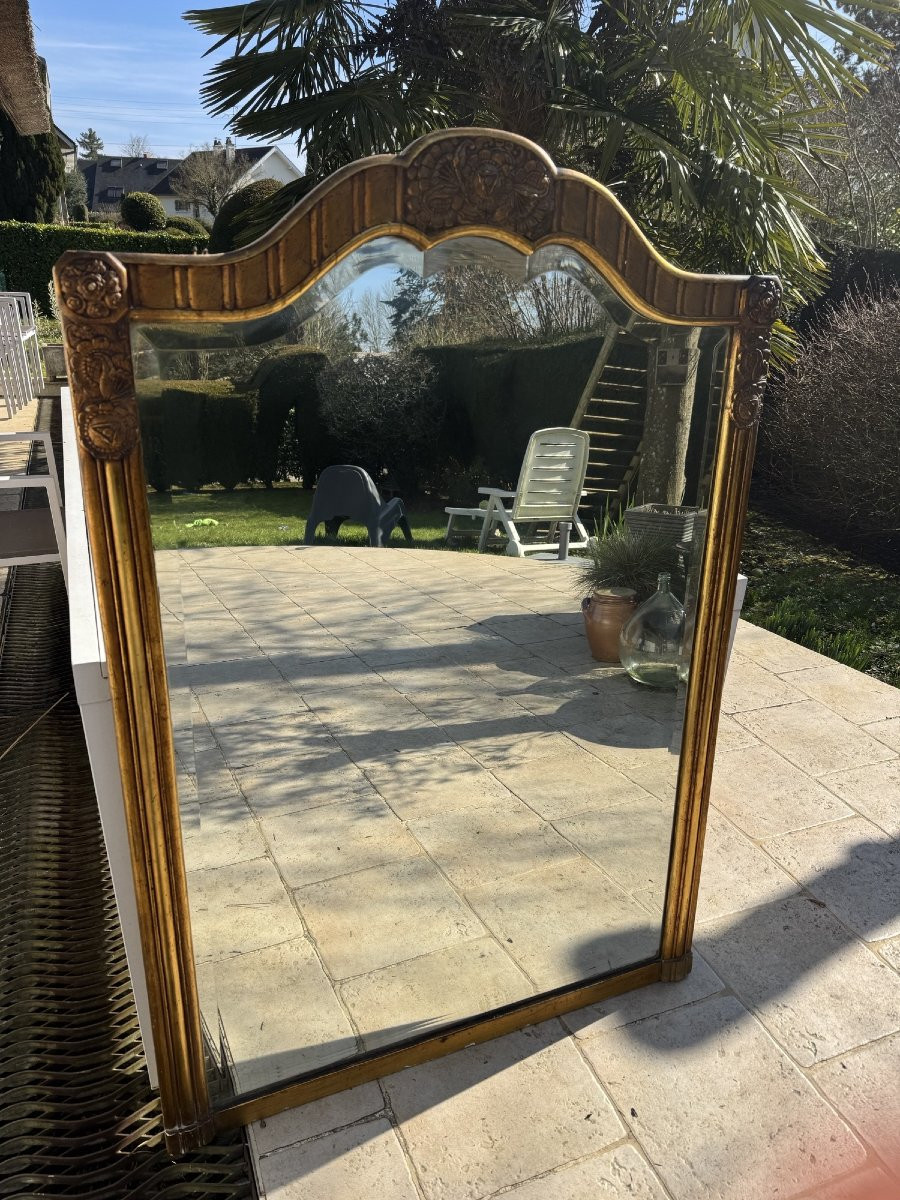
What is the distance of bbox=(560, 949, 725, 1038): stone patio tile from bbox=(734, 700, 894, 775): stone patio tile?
150cm

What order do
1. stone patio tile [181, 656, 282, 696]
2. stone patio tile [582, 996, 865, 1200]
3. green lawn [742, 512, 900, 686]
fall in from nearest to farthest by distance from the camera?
stone patio tile [181, 656, 282, 696] → stone patio tile [582, 996, 865, 1200] → green lawn [742, 512, 900, 686]

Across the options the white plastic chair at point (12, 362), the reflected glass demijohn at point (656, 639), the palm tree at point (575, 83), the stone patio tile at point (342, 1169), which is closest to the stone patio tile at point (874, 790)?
the reflected glass demijohn at point (656, 639)

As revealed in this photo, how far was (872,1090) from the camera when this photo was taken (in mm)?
1970

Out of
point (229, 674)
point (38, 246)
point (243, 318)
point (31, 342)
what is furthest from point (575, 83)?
point (38, 246)

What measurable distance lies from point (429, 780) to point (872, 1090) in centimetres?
129

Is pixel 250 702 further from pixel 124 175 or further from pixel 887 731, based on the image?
pixel 124 175

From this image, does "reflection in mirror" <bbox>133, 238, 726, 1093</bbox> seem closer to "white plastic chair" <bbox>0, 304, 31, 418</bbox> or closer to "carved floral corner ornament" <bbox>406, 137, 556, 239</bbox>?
"carved floral corner ornament" <bbox>406, 137, 556, 239</bbox>

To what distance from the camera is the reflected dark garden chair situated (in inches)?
62.7

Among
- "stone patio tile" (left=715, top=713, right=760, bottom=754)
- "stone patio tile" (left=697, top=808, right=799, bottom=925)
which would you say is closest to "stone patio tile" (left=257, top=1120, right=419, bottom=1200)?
"stone patio tile" (left=697, top=808, right=799, bottom=925)

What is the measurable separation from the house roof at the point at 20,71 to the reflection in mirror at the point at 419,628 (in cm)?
494

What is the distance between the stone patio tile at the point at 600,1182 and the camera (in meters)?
1.71

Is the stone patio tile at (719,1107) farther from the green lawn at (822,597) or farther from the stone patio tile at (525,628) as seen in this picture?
the green lawn at (822,597)

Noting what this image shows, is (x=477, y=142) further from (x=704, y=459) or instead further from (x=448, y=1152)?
(x=448, y=1152)

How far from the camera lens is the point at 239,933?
174cm
